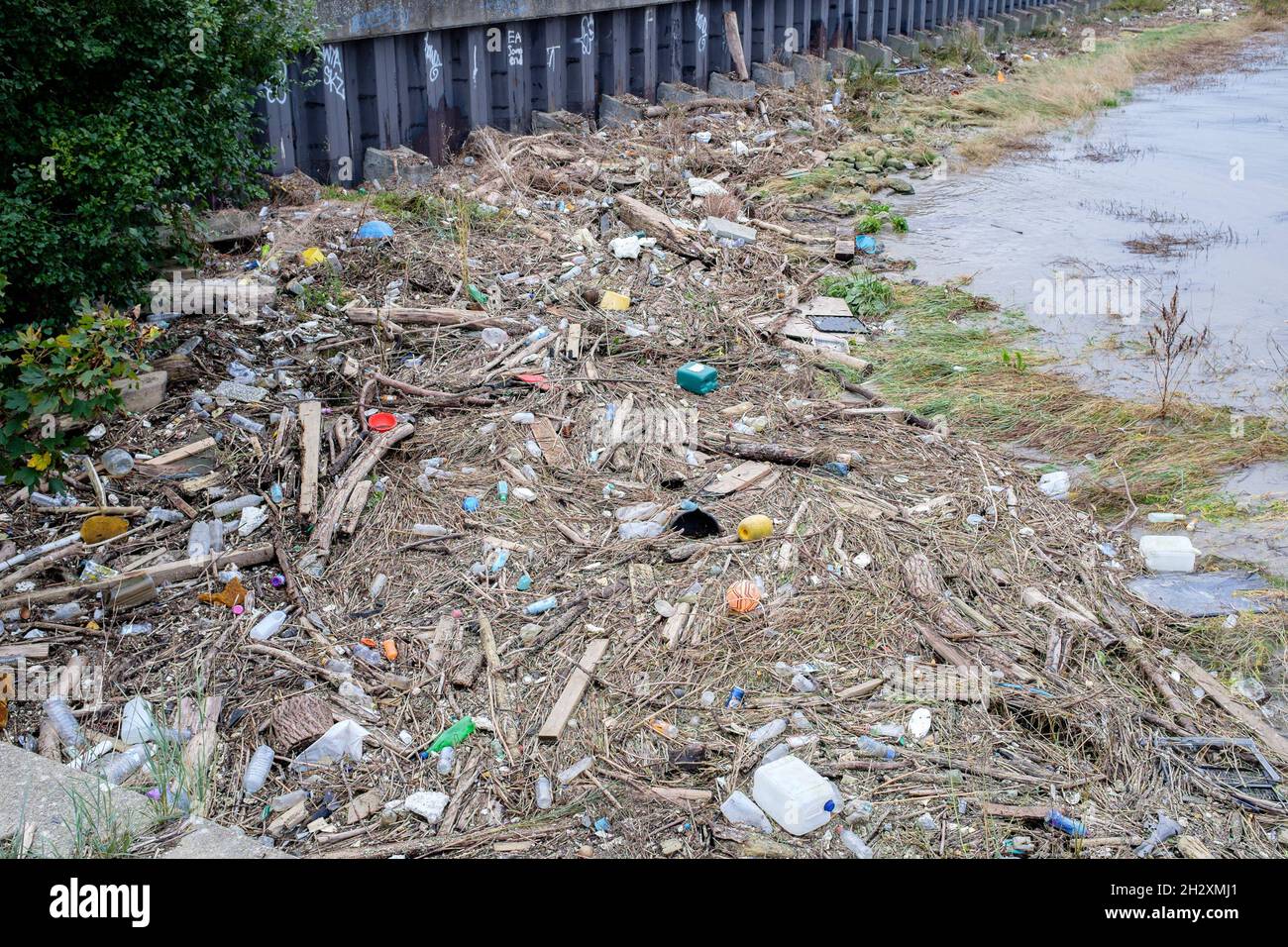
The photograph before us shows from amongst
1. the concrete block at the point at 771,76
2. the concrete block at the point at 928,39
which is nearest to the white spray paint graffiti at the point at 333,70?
the concrete block at the point at 771,76

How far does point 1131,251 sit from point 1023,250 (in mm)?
979

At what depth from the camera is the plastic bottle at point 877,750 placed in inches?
164

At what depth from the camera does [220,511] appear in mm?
5547

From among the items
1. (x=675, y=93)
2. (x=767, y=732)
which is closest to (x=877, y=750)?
(x=767, y=732)

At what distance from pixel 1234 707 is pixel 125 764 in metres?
4.36

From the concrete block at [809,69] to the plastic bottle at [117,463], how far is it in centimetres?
1319

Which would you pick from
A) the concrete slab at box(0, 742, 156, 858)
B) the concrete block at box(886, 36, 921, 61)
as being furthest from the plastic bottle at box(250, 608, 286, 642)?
the concrete block at box(886, 36, 921, 61)

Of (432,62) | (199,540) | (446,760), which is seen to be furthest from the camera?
(432,62)

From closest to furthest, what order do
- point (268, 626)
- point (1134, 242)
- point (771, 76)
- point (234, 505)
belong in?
1. point (268, 626)
2. point (234, 505)
3. point (1134, 242)
4. point (771, 76)

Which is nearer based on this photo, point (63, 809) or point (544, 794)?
point (63, 809)

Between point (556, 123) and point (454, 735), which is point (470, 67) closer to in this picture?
point (556, 123)

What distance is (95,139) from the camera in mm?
5625

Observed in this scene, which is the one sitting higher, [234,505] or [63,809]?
[234,505]

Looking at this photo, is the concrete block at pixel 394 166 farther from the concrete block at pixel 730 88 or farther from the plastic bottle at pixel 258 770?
the plastic bottle at pixel 258 770
